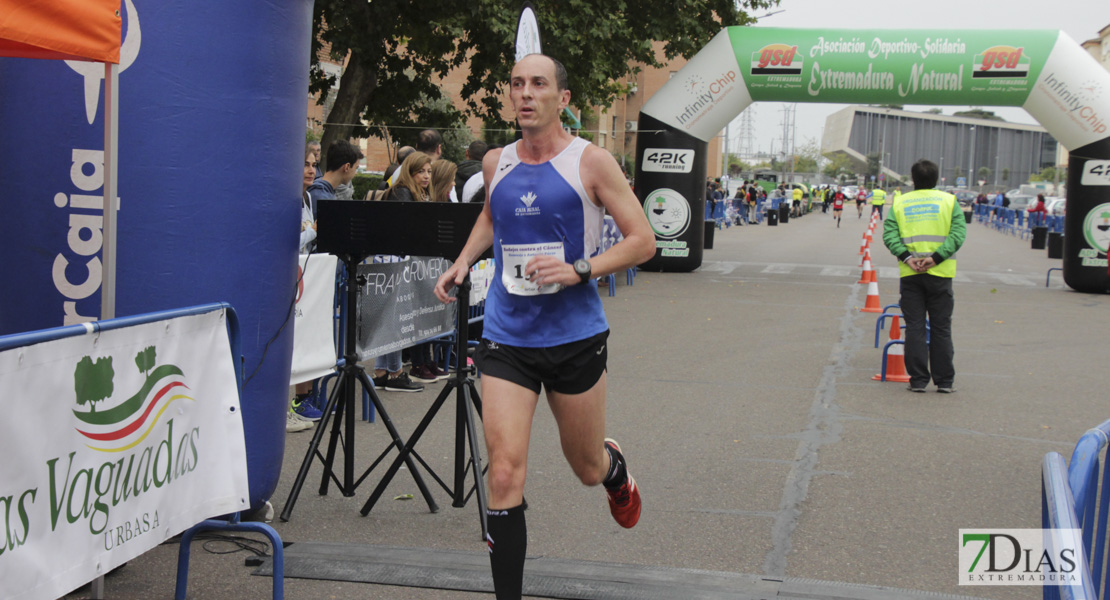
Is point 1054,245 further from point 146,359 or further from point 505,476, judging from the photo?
point 146,359

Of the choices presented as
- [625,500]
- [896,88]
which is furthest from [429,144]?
[896,88]

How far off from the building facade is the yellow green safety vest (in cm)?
14581

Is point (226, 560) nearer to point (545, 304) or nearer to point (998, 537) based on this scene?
point (545, 304)

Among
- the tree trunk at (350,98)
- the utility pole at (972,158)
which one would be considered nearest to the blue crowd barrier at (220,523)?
the tree trunk at (350,98)

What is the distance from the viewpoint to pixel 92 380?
3.30m

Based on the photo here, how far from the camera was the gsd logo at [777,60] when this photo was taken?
59.7 ft

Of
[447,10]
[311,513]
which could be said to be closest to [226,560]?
[311,513]

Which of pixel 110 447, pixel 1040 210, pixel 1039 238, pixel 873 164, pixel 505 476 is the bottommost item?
pixel 505 476

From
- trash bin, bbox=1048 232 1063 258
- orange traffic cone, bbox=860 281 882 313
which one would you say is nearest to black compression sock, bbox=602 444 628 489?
orange traffic cone, bbox=860 281 882 313

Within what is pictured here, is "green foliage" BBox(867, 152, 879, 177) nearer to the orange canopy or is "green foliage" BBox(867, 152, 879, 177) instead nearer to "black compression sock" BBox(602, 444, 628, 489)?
"black compression sock" BBox(602, 444, 628, 489)

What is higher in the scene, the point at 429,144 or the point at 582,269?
the point at 429,144

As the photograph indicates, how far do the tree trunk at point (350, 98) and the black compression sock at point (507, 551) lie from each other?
16.3 metres

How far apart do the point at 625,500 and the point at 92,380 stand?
2.16 m

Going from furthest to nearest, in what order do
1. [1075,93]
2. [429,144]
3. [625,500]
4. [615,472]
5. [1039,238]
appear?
[1039,238], [1075,93], [429,144], [625,500], [615,472]
